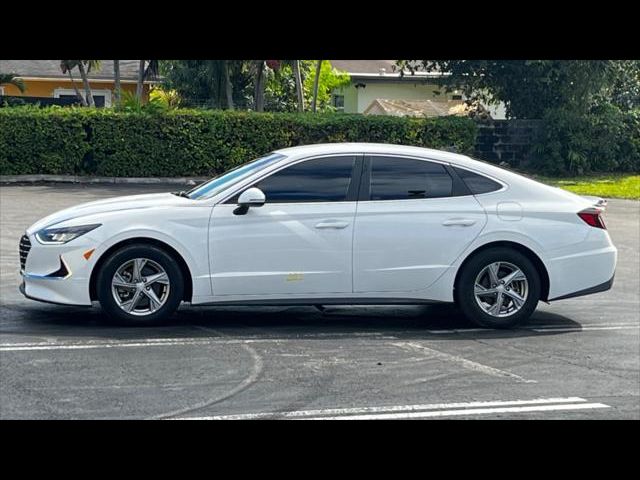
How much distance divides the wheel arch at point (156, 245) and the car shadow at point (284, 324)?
1.05 ft

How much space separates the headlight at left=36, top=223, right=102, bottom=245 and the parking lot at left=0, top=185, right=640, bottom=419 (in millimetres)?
743

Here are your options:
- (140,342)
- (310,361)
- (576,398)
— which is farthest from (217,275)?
(576,398)

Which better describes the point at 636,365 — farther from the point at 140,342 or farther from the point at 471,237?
the point at 140,342

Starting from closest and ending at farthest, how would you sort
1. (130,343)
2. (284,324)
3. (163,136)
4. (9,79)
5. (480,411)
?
(480,411)
(130,343)
(284,324)
(163,136)
(9,79)

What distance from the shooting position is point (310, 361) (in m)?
7.36

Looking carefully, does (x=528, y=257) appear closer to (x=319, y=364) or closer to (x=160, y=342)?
(x=319, y=364)

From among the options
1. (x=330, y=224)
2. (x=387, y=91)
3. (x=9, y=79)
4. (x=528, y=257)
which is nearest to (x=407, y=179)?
(x=330, y=224)

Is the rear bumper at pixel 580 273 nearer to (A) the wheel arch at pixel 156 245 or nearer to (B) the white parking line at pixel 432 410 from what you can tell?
(B) the white parking line at pixel 432 410

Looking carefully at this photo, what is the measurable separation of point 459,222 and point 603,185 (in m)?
18.0

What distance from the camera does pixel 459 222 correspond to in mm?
8672

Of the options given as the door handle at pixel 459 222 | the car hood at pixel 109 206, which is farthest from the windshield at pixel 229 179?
the door handle at pixel 459 222

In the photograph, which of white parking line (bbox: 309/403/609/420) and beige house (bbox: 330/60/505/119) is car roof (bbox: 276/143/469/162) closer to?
white parking line (bbox: 309/403/609/420)

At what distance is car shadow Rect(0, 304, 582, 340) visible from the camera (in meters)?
8.31

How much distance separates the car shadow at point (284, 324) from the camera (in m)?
8.31
